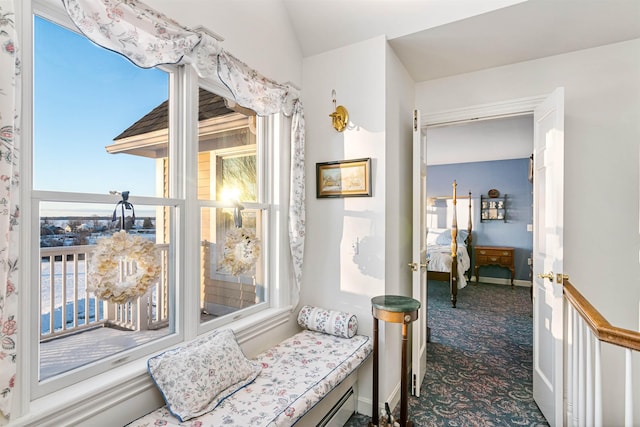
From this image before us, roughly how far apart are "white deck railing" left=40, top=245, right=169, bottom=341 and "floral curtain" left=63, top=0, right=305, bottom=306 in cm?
88

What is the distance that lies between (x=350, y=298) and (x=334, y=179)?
899 millimetres

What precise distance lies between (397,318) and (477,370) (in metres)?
1.64

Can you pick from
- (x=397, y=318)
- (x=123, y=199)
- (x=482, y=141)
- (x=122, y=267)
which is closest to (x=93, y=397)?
(x=122, y=267)

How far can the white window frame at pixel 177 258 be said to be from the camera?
3.79ft

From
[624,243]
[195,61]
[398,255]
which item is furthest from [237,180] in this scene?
[624,243]

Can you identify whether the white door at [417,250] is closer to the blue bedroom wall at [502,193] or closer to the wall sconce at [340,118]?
the wall sconce at [340,118]

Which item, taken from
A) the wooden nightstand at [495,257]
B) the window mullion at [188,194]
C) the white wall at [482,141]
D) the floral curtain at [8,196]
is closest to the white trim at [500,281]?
the wooden nightstand at [495,257]

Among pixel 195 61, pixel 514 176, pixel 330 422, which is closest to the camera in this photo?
pixel 195 61

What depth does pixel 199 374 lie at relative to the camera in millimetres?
1502

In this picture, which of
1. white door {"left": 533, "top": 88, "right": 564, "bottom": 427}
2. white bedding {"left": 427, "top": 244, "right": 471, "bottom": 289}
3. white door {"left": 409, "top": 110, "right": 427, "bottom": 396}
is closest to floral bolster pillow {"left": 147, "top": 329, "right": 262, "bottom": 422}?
white door {"left": 409, "top": 110, "right": 427, "bottom": 396}

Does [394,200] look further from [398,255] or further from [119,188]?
[119,188]

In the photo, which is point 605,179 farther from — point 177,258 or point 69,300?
point 69,300

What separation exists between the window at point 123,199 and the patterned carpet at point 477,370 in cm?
145

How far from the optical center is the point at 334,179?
2.46 m
